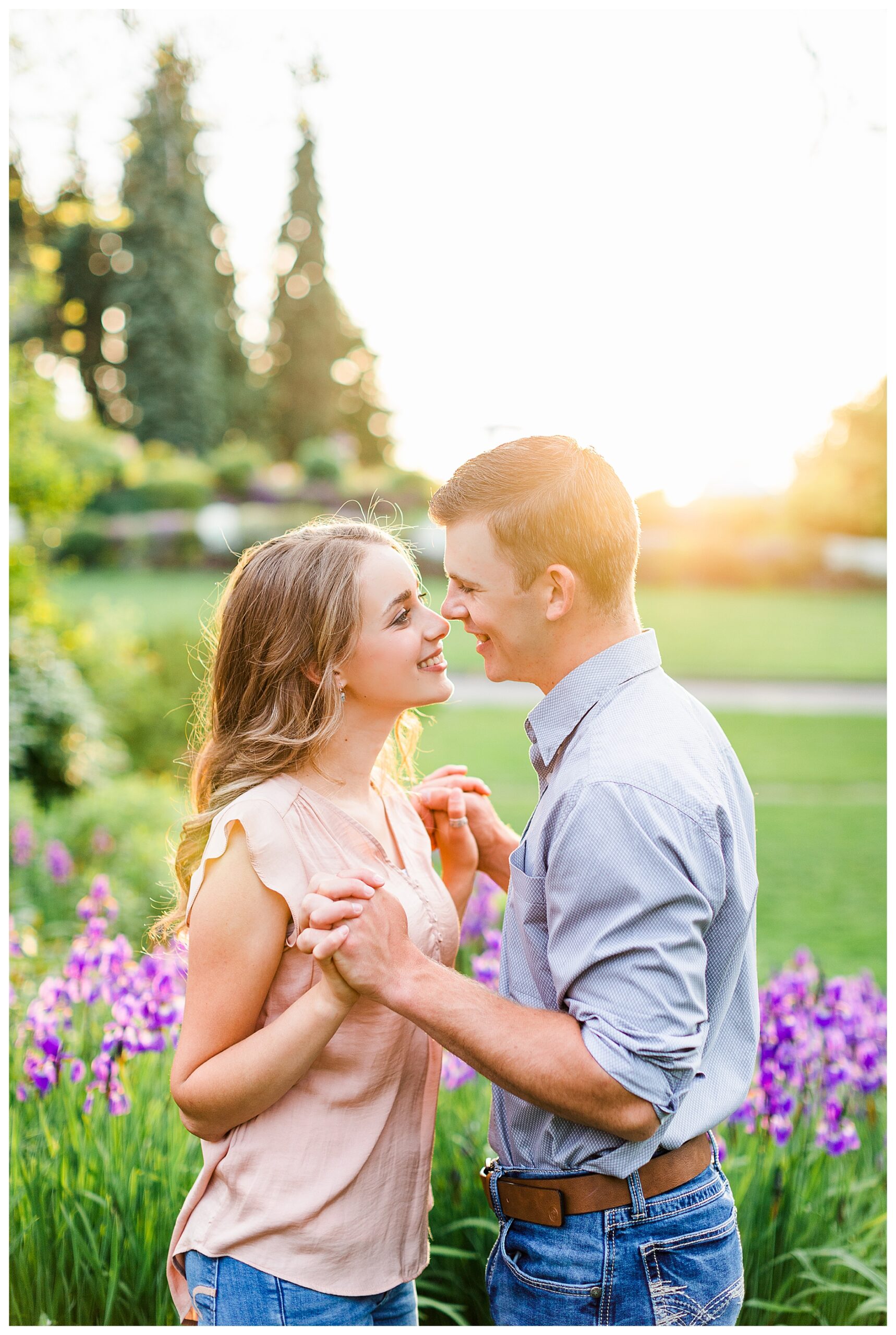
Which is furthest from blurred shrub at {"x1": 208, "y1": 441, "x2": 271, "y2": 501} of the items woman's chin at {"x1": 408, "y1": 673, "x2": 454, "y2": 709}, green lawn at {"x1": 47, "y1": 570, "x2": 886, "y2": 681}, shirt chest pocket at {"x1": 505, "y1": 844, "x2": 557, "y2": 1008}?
shirt chest pocket at {"x1": 505, "y1": 844, "x2": 557, "y2": 1008}

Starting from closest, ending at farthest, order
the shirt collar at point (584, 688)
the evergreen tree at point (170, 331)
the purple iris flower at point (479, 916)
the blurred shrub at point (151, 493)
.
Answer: the shirt collar at point (584, 688)
the purple iris flower at point (479, 916)
the blurred shrub at point (151, 493)
the evergreen tree at point (170, 331)

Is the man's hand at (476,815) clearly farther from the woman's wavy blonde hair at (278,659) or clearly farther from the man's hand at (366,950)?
the man's hand at (366,950)

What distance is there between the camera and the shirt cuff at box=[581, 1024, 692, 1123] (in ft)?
4.49

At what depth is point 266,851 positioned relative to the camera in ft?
5.33

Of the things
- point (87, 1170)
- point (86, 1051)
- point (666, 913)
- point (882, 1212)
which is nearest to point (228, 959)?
point (666, 913)

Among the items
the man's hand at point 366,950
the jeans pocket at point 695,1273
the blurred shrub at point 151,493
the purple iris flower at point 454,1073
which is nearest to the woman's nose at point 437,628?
the man's hand at point 366,950

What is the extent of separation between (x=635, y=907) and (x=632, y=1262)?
0.64 meters

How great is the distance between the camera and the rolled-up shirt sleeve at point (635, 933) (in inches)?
54.2

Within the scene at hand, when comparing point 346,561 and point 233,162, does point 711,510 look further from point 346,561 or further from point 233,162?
point 346,561

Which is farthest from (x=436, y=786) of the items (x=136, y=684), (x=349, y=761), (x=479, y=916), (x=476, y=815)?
(x=136, y=684)

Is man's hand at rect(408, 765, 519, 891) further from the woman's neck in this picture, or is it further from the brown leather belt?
the brown leather belt

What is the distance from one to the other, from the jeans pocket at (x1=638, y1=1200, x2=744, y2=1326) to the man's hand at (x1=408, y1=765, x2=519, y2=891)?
0.76 metres

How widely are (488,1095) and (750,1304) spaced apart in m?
0.92

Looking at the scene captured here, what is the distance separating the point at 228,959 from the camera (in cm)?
159
